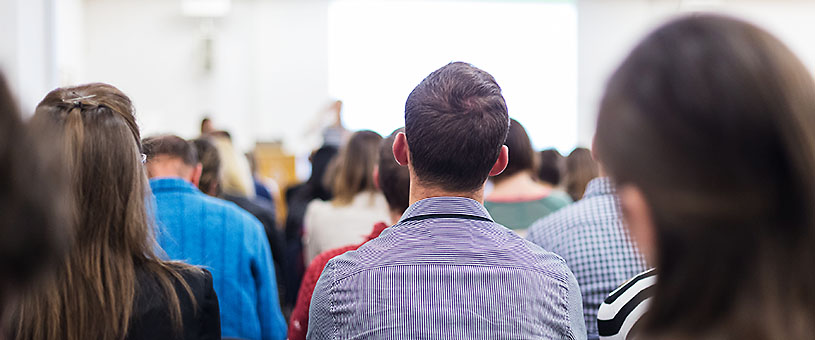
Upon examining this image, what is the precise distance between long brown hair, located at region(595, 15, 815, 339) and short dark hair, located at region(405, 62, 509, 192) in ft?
2.24

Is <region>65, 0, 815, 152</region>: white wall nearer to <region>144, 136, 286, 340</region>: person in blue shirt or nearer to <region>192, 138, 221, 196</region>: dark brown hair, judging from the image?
<region>192, 138, 221, 196</region>: dark brown hair

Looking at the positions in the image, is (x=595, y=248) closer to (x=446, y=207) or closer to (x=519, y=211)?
(x=519, y=211)

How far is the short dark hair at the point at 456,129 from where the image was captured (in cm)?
136

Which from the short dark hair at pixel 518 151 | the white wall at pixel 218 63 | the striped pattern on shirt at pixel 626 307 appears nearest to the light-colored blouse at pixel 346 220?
the short dark hair at pixel 518 151

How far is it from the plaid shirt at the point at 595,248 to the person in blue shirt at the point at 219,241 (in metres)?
0.95

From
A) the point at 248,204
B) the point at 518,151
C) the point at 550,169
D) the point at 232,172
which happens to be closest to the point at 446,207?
the point at 518,151

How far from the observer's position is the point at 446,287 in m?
1.25

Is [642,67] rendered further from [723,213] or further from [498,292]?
[498,292]

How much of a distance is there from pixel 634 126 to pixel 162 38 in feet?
31.8

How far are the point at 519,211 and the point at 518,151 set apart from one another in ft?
0.75

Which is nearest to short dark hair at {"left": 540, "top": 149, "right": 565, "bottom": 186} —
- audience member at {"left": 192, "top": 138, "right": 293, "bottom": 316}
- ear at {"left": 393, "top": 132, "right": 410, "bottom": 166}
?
A: audience member at {"left": 192, "top": 138, "right": 293, "bottom": 316}

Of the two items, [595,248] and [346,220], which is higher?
[595,248]

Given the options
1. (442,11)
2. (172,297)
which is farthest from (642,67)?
(442,11)

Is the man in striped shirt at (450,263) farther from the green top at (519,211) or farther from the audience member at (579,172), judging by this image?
the audience member at (579,172)
